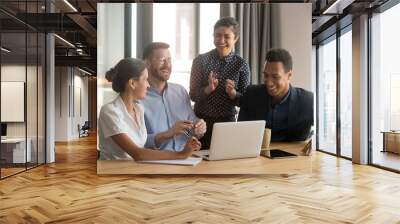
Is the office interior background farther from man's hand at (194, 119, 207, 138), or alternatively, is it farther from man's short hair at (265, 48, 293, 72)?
man's hand at (194, 119, 207, 138)

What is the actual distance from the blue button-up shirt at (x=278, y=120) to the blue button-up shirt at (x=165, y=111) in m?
1.36

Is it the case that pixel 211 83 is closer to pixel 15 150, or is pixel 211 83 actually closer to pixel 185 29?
pixel 185 29

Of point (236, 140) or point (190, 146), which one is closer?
point (236, 140)

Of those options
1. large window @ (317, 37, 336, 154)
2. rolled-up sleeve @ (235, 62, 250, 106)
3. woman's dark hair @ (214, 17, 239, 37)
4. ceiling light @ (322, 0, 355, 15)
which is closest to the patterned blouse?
rolled-up sleeve @ (235, 62, 250, 106)

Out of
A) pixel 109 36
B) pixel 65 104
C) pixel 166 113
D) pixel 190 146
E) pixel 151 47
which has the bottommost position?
pixel 190 146

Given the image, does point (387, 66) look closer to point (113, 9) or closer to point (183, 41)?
point (183, 41)

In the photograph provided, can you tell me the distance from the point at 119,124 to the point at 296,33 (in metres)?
3.14

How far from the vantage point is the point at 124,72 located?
6.09 metres

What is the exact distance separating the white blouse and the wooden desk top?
0.34 metres

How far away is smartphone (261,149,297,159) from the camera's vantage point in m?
6.08

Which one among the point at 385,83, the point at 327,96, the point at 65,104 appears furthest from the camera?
the point at 65,104

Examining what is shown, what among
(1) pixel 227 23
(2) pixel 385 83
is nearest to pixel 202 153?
(1) pixel 227 23

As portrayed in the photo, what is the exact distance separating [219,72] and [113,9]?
195 centimetres

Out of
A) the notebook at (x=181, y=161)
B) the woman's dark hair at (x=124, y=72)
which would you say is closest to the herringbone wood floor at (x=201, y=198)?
the notebook at (x=181, y=161)
